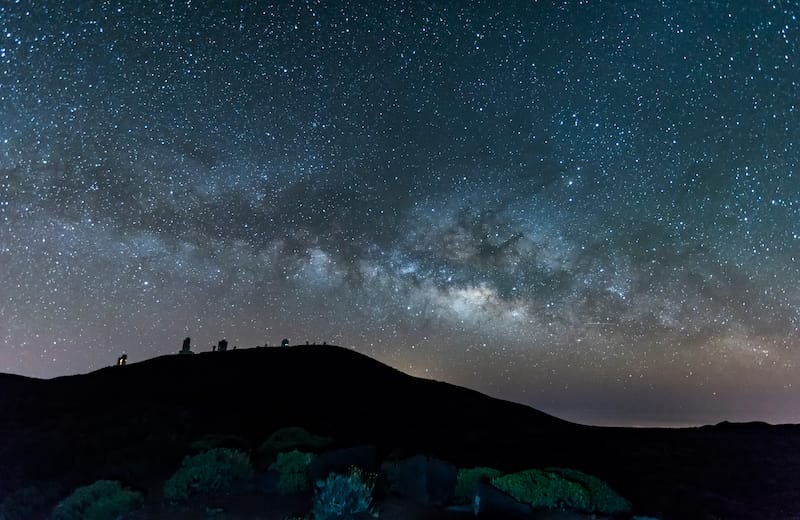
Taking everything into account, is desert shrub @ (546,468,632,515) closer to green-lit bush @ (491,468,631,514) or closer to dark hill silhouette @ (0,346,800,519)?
green-lit bush @ (491,468,631,514)

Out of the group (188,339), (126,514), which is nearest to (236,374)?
(188,339)

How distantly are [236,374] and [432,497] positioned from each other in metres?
28.4

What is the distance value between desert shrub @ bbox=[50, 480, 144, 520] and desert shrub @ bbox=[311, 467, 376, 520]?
13.2 feet

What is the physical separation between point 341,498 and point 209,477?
3629mm

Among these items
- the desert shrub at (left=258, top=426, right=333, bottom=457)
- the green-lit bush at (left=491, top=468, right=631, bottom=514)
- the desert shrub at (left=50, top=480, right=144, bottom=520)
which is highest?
the desert shrub at (left=258, top=426, right=333, bottom=457)

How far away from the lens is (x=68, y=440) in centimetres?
1966

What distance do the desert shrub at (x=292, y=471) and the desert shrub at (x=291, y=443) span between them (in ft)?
10.0

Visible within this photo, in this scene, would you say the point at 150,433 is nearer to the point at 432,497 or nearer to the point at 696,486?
the point at 432,497

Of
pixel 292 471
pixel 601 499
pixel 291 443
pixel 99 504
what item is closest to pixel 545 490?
pixel 601 499

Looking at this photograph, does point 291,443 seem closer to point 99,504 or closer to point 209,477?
point 209,477

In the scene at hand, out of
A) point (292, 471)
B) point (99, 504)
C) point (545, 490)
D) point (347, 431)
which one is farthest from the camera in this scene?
point (347, 431)

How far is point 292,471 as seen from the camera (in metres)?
11.9

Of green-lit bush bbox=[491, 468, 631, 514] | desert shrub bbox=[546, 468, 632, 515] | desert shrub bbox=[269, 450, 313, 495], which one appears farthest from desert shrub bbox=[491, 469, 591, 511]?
desert shrub bbox=[269, 450, 313, 495]

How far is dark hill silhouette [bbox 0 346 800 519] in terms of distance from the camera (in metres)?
16.5
